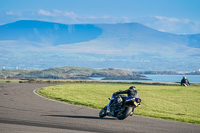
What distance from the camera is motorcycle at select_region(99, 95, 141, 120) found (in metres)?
15.9

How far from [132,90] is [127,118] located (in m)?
1.41

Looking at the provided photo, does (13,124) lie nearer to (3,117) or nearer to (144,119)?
(3,117)

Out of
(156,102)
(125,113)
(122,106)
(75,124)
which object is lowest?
(156,102)

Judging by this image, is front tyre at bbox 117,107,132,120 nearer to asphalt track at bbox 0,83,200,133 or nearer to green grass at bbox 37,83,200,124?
asphalt track at bbox 0,83,200,133

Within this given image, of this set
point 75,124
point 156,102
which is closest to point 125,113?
point 75,124

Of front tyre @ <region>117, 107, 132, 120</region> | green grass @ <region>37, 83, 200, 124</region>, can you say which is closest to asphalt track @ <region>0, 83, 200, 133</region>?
front tyre @ <region>117, 107, 132, 120</region>

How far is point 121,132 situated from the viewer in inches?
530

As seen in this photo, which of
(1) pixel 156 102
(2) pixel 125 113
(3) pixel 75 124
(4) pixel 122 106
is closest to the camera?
(3) pixel 75 124

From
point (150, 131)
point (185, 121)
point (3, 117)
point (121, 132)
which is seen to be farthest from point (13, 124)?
point (185, 121)

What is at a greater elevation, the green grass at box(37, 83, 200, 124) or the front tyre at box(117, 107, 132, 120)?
the front tyre at box(117, 107, 132, 120)

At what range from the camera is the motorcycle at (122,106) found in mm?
15891

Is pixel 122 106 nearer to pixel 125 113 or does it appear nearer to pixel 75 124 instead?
pixel 125 113

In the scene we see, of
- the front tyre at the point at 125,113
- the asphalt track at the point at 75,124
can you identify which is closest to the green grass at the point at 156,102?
the asphalt track at the point at 75,124

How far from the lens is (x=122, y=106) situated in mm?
16469
